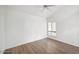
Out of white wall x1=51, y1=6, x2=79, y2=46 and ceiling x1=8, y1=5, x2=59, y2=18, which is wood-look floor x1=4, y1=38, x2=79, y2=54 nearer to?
white wall x1=51, y1=6, x2=79, y2=46

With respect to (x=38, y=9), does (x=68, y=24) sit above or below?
below

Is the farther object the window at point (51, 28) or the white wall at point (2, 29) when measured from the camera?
the window at point (51, 28)

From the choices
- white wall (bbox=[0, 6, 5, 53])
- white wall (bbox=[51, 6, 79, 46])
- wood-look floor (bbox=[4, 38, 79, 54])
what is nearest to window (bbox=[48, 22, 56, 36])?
white wall (bbox=[51, 6, 79, 46])

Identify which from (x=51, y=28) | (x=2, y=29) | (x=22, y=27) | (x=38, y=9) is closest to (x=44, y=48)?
(x=51, y=28)

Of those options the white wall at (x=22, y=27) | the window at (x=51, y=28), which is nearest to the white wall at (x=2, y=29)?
the white wall at (x=22, y=27)

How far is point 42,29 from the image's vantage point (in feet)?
6.24

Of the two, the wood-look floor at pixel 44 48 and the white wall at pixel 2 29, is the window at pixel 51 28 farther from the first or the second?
the white wall at pixel 2 29

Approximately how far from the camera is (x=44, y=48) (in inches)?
70.5

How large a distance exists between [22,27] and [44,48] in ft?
2.32

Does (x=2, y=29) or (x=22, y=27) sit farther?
(x=22, y=27)

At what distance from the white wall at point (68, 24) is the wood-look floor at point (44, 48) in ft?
0.43

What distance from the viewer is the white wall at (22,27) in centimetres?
173

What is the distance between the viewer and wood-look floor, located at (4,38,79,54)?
1.73 meters

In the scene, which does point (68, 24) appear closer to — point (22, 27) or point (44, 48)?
point (44, 48)
